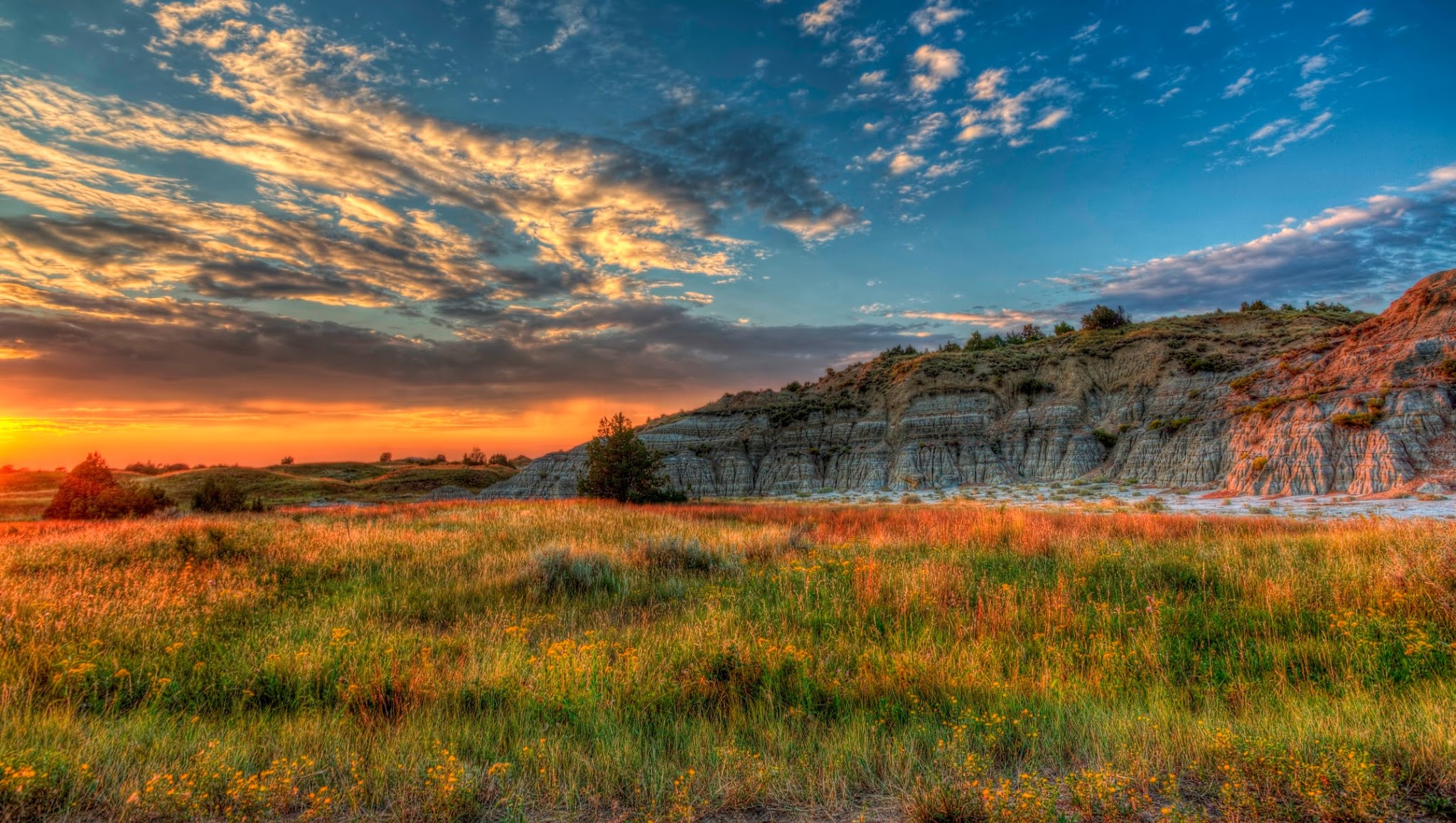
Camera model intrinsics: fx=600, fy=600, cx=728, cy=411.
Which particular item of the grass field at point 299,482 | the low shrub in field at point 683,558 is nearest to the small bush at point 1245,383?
the low shrub in field at point 683,558

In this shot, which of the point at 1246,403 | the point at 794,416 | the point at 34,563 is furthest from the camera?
the point at 794,416

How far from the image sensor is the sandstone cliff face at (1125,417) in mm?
26641

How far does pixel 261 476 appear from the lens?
5406 centimetres

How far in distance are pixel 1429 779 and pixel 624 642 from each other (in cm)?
620

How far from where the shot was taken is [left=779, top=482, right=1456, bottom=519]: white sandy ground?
65.5 feet

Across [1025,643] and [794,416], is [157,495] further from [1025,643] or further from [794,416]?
[794,416]

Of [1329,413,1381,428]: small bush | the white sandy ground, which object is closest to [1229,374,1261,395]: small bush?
[1329,413,1381,428]: small bush

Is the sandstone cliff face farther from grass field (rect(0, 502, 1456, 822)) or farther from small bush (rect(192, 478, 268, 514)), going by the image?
grass field (rect(0, 502, 1456, 822))

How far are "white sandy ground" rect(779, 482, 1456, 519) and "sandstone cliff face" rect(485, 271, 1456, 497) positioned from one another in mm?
2128

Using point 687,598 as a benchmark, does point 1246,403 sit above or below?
above

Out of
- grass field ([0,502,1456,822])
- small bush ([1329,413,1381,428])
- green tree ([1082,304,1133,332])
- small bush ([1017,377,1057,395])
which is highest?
green tree ([1082,304,1133,332])

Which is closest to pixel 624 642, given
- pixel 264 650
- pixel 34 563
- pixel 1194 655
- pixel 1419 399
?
pixel 264 650

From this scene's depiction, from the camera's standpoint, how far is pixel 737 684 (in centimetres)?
552

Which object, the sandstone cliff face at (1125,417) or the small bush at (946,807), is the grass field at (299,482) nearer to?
the sandstone cliff face at (1125,417)
